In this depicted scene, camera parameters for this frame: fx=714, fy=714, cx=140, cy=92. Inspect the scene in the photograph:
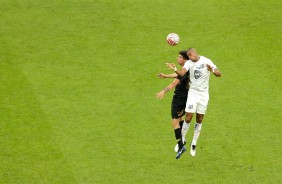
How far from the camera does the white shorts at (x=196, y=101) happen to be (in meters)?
20.5

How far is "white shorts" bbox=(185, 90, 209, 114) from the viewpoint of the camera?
20.5m

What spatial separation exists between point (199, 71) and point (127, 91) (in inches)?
271

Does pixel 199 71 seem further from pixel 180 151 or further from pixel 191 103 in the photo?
pixel 180 151

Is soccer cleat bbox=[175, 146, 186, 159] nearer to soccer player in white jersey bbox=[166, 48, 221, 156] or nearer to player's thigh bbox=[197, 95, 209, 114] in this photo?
soccer player in white jersey bbox=[166, 48, 221, 156]

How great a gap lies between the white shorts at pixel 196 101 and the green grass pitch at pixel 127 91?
8.98 ft

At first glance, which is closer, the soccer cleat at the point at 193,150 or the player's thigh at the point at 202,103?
the player's thigh at the point at 202,103

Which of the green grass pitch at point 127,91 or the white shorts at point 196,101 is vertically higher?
the white shorts at point 196,101

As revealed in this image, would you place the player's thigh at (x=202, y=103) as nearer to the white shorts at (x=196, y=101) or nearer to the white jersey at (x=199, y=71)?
the white shorts at (x=196, y=101)

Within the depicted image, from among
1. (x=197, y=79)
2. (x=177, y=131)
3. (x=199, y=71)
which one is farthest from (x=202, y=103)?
(x=177, y=131)

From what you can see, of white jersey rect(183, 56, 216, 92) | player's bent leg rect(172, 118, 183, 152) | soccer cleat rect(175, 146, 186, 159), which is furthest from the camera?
soccer cleat rect(175, 146, 186, 159)

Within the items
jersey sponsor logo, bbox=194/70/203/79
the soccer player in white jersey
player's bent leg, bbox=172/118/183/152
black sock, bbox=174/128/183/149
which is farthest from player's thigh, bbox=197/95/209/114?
→ black sock, bbox=174/128/183/149

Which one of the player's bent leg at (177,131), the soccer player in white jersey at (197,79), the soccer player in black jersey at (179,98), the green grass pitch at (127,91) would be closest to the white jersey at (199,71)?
the soccer player in white jersey at (197,79)

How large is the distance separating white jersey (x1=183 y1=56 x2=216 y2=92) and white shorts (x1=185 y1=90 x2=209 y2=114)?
16 cm

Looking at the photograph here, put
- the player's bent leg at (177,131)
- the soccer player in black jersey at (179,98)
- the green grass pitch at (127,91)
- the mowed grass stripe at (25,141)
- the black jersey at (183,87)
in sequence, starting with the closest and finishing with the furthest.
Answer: the soccer player in black jersey at (179,98), the black jersey at (183,87), the player's bent leg at (177,131), the mowed grass stripe at (25,141), the green grass pitch at (127,91)
